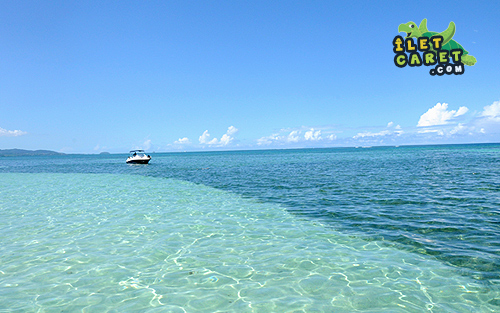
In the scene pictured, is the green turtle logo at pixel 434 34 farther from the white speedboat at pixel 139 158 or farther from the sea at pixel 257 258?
the white speedboat at pixel 139 158

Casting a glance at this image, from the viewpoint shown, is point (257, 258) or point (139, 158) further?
point (139, 158)

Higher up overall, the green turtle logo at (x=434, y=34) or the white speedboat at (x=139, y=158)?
the green turtle logo at (x=434, y=34)

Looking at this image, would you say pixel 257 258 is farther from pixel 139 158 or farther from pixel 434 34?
pixel 139 158

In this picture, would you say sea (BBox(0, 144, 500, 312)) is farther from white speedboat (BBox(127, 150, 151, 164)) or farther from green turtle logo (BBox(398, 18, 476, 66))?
white speedboat (BBox(127, 150, 151, 164))

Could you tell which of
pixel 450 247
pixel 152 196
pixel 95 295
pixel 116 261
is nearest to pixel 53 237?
pixel 116 261

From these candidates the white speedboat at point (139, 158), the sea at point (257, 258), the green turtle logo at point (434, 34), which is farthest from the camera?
the white speedboat at point (139, 158)

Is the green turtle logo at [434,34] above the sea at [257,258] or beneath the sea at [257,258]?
above

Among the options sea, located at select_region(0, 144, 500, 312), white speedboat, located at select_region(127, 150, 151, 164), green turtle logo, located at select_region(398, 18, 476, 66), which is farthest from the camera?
white speedboat, located at select_region(127, 150, 151, 164)

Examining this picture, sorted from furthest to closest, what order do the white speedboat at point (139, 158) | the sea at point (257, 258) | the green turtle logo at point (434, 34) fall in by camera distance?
the white speedboat at point (139, 158) → the green turtle logo at point (434, 34) → the sea at point (257, 258)

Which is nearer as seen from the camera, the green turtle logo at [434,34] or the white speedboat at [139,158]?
the green turtle logo at [434,34]

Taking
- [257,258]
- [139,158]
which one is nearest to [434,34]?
[257,258]

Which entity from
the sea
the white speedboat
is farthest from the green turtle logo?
the white speedboat

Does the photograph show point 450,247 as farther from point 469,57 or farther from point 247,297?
point 469,57

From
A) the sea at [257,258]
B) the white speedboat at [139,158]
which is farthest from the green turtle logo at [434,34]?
the white speedboat at [139,158]
